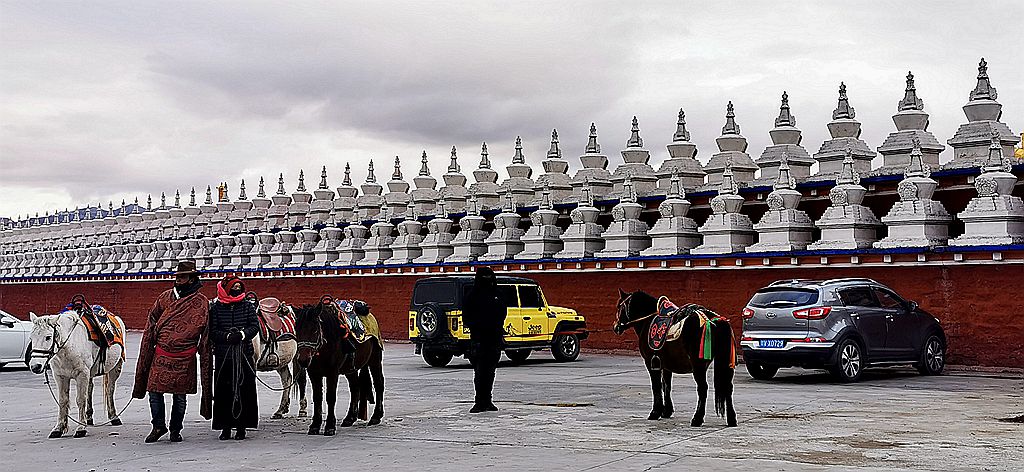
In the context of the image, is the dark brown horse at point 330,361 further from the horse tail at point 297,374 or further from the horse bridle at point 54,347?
the horse bridle at point 54,347

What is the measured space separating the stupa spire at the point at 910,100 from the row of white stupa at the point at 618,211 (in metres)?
0.03

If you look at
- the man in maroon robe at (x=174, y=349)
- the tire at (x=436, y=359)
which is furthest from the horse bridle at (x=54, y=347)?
the tire at (x=436, y=359)

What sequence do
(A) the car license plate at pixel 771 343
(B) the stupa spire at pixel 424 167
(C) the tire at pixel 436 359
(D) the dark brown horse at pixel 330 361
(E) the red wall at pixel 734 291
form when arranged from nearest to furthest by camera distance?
(D) the dark brown horse at pixel 330 361 → (A) the car license plate at pixel 771 343 → (E) the red wall at pixel 734 291 → (C) the tire at pixel 436 359 → (B) the stupa spire at pixel 424 167

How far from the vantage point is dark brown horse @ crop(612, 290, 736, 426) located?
41.2 ft

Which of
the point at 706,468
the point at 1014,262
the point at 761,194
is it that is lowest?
the point at 706,468

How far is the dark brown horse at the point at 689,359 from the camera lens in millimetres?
12547

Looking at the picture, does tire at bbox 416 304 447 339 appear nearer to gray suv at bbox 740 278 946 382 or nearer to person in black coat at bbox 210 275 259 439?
gray suv at bbox 740 278 946 382

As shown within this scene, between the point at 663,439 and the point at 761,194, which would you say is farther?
the point at 761,194

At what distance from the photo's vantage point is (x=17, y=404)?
54.6ft

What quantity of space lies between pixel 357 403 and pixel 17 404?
20.2 feet

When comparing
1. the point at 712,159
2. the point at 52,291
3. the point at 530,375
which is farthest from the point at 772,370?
the point at 52,291

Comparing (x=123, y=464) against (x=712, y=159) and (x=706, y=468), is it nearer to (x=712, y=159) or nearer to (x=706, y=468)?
(x=706, y=468)

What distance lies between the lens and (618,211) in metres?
25.5

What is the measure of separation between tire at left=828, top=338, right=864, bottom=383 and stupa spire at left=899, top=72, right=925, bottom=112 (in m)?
6.25
